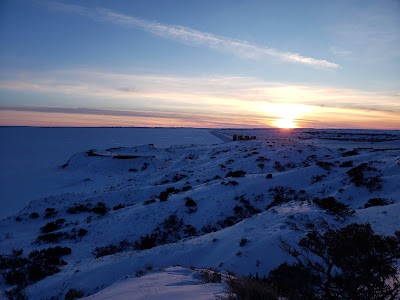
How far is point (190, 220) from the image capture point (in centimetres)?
1847

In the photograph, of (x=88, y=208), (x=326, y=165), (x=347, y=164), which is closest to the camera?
(x=88, y=208)

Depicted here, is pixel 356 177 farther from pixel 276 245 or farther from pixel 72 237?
pixel 72 237

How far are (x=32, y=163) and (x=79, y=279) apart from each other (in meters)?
40.7

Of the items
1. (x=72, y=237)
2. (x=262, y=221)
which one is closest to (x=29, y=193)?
(x=72, y=237)

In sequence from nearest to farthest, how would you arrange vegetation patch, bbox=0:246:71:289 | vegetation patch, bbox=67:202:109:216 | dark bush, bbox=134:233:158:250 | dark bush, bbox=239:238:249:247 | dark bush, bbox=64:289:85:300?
dark bush, bbox=64:289:85:300
dark bush, bbox=239:238:249:247
vegetation patch, bbox=0:246:71:289
dark bush, bbox=134:233:158:250
vegetation patch, bbox=67:202:109:216

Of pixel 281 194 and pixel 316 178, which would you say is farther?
pixel 316 178

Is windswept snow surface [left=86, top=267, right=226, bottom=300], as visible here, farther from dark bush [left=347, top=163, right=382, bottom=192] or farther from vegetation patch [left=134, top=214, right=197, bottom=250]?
dark bush [left=347, top=163, right=382, bottom=192]

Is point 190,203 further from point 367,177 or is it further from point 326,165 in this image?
point 326,165

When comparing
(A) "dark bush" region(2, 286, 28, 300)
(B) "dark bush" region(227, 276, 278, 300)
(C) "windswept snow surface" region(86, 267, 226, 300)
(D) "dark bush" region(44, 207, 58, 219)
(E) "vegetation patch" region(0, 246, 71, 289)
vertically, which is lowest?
(D) "dark bush" region(44, 207, 58, 219)

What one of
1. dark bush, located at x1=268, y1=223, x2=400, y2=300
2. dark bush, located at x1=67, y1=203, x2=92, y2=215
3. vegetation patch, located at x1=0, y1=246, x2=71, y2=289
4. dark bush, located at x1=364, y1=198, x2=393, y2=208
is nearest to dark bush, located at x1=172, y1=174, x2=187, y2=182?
dark bush, located at x1=67, y1=203, x2=92, y2=215

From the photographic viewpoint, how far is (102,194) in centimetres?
2627

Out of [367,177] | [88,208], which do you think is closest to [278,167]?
[367,177]

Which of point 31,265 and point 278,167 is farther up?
point 278,167

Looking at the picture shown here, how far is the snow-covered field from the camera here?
10.6 metres
